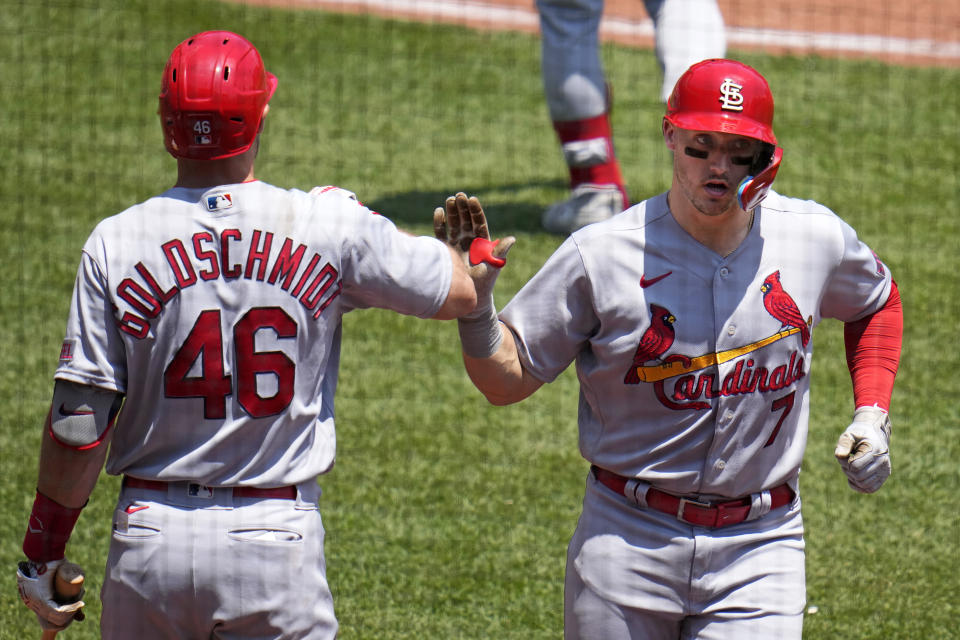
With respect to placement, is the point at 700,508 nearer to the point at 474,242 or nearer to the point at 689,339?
the point at 689,339

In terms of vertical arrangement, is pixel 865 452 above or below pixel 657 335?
below

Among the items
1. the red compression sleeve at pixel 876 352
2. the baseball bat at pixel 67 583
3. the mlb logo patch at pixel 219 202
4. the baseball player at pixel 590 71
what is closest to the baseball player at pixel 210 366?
the mlb logo patch at pixel 219 202

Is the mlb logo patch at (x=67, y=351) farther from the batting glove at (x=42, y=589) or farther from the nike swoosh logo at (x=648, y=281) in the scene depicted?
the nike swoosh logo at (x=648, y=281)

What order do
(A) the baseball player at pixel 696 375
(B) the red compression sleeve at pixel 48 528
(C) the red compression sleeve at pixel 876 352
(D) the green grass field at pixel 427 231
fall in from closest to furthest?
(B) the red compression sleeve at pixel 48 528 < (A) the baseball player at pixel 696 375 < (C) the red compression sleeve at pixel 876 352 < (D) the green grass field at pixel 427 231

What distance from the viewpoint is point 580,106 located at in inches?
275

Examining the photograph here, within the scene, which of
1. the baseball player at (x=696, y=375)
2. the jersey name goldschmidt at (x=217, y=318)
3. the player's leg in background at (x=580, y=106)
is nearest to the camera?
the jersey name goldschmidt at (x=217, y=318)

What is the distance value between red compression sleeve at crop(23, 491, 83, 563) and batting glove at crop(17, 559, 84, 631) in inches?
0.8

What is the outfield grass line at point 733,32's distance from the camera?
1059cm

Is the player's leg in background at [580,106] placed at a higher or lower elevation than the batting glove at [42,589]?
higher

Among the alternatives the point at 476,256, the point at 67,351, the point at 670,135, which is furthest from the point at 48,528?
the point at 670,135

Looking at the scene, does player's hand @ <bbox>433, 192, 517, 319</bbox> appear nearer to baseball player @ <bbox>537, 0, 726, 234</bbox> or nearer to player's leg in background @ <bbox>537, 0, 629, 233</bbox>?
baseball player @ <bbox>537, 0, 726, 234</bbox>

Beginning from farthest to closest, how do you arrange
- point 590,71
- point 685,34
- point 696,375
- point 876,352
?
point 590,71
point 685,34
point 876,352
point 696,375

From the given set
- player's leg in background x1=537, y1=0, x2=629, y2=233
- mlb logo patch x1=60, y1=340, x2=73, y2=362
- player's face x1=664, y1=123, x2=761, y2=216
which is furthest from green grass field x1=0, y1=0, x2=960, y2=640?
player's face x1=664, y1=123, x2=761, y2=216

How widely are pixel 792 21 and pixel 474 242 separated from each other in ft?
31.0
